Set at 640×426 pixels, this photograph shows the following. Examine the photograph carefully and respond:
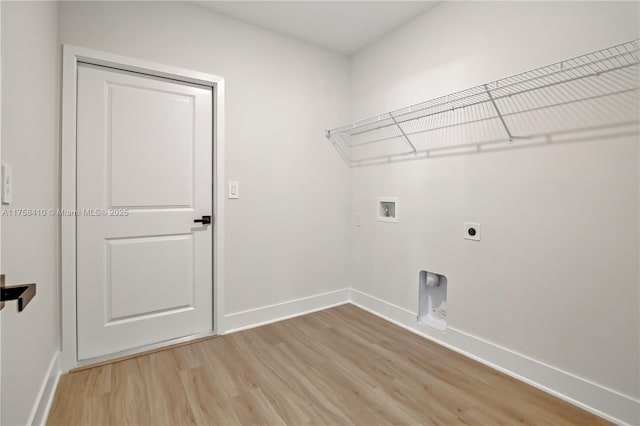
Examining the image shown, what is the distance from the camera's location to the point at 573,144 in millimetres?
1673

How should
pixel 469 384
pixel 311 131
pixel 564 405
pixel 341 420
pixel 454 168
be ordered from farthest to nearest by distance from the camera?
1. pixel 311 131
2. pixel 454 168
3. pixel 469 384
4. pixel 564 405
5. pixel 341 420

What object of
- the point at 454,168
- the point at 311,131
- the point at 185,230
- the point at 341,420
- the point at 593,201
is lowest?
the point at 341,420

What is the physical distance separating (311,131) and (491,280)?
1.87 meters

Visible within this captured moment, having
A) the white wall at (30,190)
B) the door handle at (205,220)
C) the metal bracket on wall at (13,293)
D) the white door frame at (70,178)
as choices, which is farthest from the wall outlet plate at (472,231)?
the white door frame at (70,178)

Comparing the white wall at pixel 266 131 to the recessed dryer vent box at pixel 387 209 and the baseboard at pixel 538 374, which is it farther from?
the baseboard at pixel 538 374

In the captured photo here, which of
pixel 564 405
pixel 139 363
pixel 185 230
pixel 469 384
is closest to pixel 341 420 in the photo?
pixel 469 384

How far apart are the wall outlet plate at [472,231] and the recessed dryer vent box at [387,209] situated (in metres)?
0.62

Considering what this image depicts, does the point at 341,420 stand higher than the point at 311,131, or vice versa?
the point at 311,131

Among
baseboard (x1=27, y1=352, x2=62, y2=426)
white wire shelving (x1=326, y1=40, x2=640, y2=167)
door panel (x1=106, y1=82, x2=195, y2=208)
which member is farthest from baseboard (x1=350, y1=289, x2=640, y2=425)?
baseboard (x1=27, y1=352, x2=62, y2=426)

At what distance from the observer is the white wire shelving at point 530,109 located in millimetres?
1519

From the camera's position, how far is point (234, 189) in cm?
250

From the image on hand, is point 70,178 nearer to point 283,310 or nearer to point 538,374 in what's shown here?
point 283,310

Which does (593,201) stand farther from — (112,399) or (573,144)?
(112,399)

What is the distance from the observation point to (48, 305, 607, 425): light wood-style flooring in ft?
5.10
